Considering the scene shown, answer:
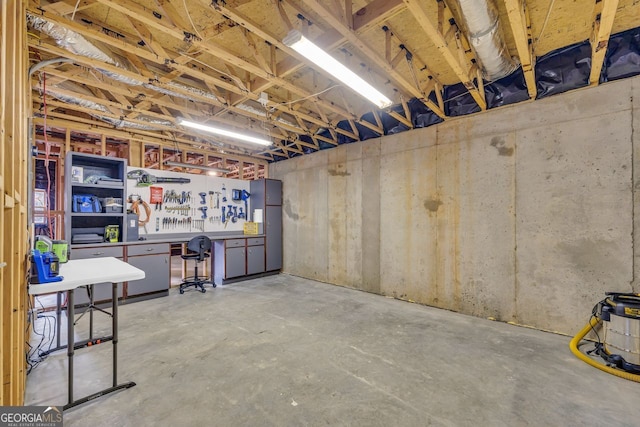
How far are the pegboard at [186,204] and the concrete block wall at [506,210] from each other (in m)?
2.62

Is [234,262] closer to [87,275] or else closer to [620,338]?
[87,275]

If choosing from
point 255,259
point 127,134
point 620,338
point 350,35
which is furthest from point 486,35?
point 127,134

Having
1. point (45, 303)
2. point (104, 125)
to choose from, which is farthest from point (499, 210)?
point (45, 303)

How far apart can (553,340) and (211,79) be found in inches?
184

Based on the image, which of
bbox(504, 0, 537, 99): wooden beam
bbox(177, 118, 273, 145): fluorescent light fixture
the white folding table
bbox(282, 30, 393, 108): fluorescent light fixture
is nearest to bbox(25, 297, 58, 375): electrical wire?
the white folding table

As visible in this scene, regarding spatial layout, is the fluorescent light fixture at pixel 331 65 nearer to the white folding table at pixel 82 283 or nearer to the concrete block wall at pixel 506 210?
the concrete block wall at pixel 506 210

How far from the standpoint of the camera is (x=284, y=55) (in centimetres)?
307

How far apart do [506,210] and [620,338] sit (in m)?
1.58

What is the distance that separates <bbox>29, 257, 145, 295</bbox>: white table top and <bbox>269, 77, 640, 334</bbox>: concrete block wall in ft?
11.9

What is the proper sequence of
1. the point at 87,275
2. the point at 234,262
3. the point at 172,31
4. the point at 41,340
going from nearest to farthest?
the point at 87,275 < the point at 172,31 < the point at 41,340 < the point at 234,262

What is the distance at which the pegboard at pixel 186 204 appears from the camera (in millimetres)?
5016

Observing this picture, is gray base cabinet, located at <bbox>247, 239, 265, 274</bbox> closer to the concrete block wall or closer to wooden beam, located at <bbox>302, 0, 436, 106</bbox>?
the concrete block wall

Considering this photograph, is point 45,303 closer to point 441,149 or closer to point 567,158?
point 441,149

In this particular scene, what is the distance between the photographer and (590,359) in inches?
98.3
